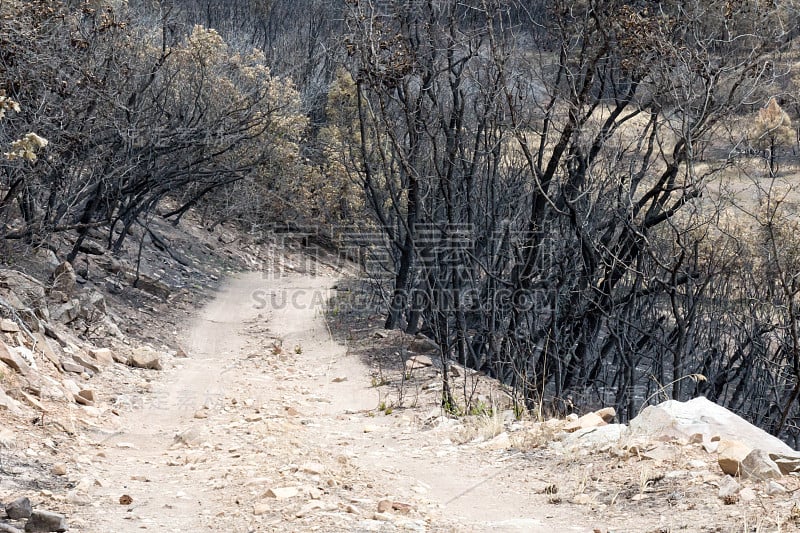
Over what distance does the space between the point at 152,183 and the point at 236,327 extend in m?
2.91

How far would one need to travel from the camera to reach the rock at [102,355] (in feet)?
29.6

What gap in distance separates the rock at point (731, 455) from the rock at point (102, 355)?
6614mm

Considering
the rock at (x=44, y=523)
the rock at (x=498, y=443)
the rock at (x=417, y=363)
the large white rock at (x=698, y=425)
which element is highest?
the large white rock at (x=698, y=425)

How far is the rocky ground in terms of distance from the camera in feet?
13.9

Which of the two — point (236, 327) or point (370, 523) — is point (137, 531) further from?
point (236, 327)

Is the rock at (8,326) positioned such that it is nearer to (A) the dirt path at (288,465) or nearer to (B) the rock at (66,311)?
(A) the dirt path at (288,465)

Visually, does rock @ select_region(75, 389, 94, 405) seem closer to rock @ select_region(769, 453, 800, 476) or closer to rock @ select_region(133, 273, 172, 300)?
rock @ select_region(769, 453, 800, 476)

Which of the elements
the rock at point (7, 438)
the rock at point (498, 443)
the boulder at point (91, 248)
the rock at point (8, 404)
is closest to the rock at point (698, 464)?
the rock at point (498, 443)

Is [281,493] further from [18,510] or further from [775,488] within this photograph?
[775,488]

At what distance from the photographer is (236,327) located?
544 inches

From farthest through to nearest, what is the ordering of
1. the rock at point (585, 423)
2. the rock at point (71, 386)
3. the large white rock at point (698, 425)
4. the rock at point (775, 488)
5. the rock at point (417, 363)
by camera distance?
the rock at point (417, 363) → the rock at point (71, 386) → the rock at point (585, 423) → the large white rock at point (698, 425) → the rock at point (775, 488)

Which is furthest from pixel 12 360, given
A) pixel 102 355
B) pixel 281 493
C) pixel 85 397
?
pixel 281 493

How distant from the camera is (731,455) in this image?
4.71m

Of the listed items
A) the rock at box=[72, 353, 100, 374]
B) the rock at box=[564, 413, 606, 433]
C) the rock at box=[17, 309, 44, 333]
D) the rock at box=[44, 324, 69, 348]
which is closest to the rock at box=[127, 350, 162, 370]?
the rock at box=[72, 353, 100, 374]
